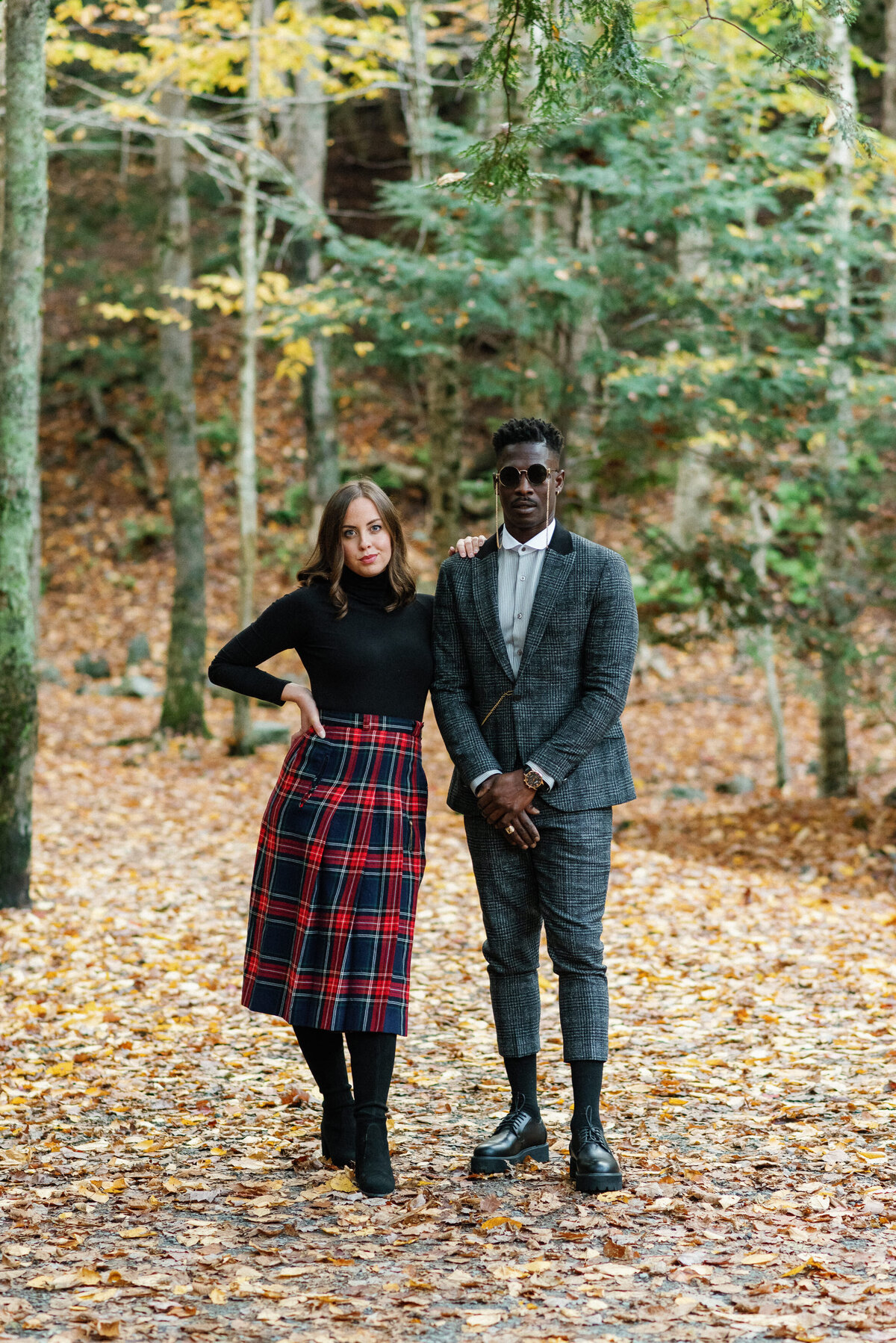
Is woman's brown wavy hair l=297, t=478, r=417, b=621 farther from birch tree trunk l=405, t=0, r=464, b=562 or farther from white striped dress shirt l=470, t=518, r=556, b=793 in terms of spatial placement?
birch tree trunk l=405, t=0, r=464, b=562

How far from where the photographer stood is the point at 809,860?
9.53 m

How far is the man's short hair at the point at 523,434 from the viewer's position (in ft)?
12.2

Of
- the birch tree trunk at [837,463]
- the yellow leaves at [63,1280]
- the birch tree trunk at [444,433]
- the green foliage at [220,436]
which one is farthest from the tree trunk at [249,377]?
the yellow leaves at [63,1280]

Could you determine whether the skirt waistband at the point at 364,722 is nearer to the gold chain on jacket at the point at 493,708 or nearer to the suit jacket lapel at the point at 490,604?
the gold chain on jacket at the point at 493,708

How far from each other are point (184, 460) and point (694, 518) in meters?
6.42

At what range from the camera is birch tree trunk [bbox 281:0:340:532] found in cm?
1354

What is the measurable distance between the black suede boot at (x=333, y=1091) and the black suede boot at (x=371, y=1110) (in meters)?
0.15

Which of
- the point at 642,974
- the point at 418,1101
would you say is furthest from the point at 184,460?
the point at 418,1101

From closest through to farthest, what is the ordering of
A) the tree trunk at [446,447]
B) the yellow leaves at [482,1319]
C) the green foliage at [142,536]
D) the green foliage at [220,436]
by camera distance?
1. the yellow leaves at [482,1319]
2. the tree trunk at [446,447]
3. the green foliage at [142,536]
4. the green foliage at [220,436]

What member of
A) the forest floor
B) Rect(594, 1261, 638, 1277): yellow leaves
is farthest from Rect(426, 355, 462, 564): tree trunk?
Rect(594, 1261, 638, 1277): yellow leaves

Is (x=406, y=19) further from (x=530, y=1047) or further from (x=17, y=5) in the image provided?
(x=530, y=1047)

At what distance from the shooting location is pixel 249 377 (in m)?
12.0

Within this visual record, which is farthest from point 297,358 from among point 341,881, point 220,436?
point 341,881

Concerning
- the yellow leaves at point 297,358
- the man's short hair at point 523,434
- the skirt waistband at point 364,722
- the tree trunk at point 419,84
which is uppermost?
the tree trunk at point 419,84
